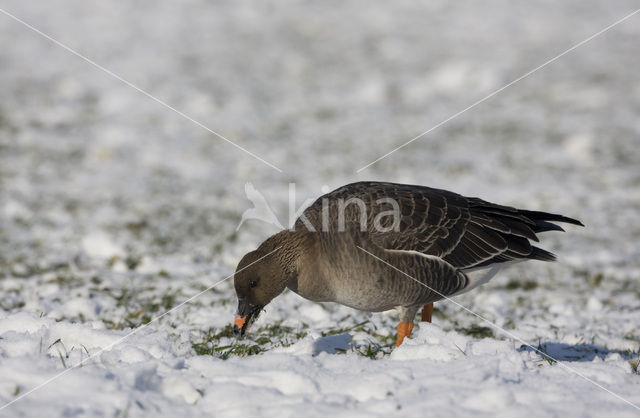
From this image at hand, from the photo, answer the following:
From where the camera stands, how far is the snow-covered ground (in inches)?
138

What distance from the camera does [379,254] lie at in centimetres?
476

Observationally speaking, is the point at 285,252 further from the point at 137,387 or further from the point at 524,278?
the point at 524,278

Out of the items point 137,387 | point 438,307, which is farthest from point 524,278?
point 137,387

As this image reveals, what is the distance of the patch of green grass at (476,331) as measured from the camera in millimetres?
5676

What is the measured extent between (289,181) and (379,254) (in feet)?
23.3

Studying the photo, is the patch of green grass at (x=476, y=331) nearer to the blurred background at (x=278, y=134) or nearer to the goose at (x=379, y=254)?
the blurred background at (x=278, y=134)

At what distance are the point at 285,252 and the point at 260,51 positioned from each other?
13.8 metres

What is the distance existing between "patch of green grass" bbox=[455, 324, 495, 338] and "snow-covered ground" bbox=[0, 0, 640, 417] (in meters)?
0.02

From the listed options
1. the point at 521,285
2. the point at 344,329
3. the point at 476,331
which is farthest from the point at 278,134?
the point at 344,329

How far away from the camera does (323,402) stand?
3.32m

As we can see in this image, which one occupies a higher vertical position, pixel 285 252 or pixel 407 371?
pixel 285 252

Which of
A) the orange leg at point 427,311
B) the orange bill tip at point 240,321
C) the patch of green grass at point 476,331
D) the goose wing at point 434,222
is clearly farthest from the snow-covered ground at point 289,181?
the goose wing at point 434,222

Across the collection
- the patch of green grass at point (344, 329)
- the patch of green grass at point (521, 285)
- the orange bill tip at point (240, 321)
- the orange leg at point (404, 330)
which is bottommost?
the patch of green grass at point (344, 329)

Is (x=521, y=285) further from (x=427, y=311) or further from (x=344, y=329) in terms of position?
(x=344, y=329)
